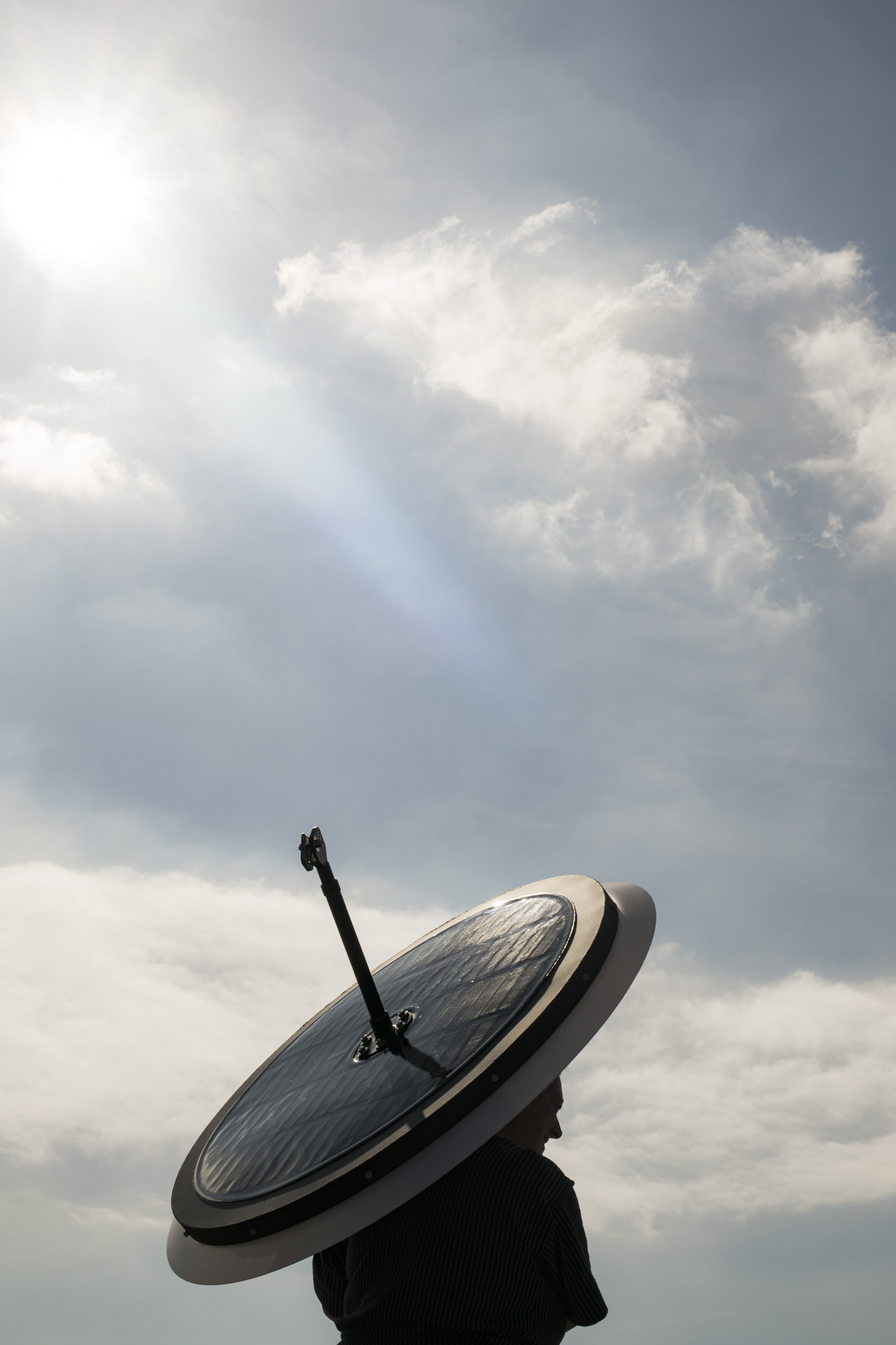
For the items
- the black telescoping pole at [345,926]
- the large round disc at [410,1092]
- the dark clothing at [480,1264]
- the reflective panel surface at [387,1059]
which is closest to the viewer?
the dark clothing at [480,1264]

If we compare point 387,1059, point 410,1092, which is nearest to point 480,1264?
point 410,1092

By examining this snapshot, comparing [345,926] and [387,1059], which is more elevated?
[345,926]

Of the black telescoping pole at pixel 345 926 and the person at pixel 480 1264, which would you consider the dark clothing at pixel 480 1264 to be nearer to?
the person at pixel 480 1264

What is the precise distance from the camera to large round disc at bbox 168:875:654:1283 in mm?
3795

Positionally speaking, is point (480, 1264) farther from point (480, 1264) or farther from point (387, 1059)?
point (387, 1059)

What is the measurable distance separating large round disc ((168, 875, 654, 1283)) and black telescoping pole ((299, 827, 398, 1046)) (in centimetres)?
19

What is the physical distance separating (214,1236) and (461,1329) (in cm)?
139

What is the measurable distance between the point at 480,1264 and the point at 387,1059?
1.44 meters

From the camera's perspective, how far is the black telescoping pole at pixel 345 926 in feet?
16.7

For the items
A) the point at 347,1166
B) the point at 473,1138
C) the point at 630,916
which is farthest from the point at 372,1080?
the point at 630,916

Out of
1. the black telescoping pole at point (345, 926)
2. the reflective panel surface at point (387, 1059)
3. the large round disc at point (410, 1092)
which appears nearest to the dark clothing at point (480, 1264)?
the large round disc at point (410, 1092)

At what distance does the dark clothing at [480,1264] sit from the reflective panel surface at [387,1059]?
43 centimetres

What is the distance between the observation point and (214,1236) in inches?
165

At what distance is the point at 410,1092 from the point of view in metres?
4.25
